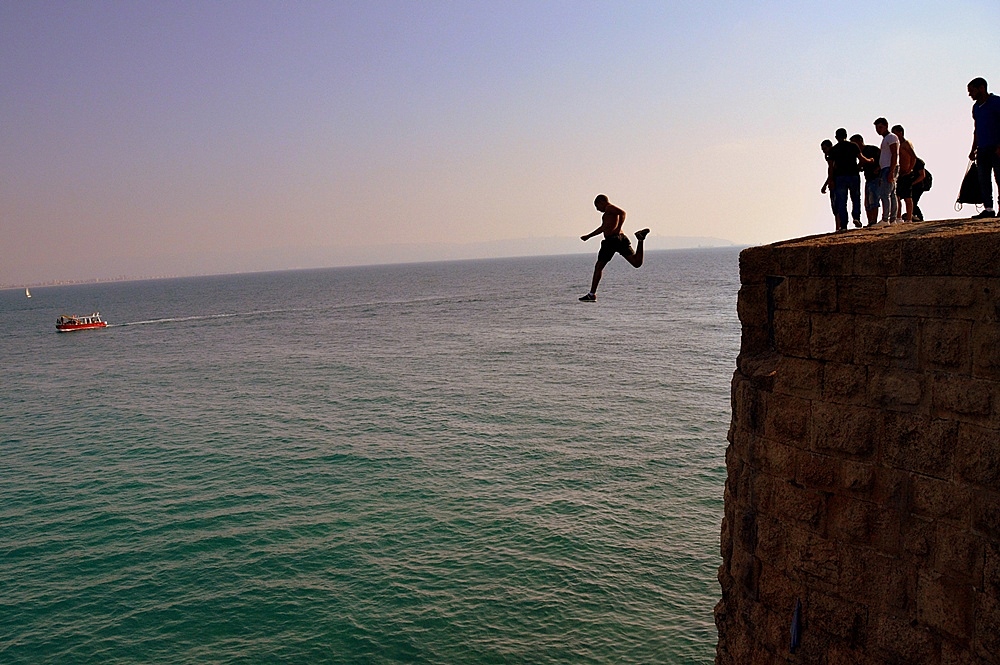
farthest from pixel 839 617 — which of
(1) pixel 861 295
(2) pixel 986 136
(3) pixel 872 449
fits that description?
(2) pixel 986 136

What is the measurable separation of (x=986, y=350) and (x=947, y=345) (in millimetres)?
261

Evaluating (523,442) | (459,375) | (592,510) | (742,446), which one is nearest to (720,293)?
(459,375)

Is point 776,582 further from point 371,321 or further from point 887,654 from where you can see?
point 371,321

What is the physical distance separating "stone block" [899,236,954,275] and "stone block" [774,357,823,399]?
1121mm

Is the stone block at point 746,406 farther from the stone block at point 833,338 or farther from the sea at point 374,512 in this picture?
the sea at point 374,512

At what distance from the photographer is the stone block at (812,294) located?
5.78 m

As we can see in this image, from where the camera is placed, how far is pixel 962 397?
4965 mm

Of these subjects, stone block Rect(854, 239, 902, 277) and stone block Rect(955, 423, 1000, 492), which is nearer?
stone block Rect(955, 423, 1000, 492)

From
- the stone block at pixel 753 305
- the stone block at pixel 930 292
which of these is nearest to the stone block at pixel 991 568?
the stone block at pixel 930 292

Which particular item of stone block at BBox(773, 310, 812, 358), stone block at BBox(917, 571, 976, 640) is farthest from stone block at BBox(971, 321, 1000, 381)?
stone block at BBox(917, 571, 976, 640)

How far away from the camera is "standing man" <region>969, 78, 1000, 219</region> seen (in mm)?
7552

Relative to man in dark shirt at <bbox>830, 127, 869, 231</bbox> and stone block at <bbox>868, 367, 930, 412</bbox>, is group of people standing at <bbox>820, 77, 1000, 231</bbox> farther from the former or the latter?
stone block at <bbox>868, 367, 930, 412</bbox>

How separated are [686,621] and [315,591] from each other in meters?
9.94

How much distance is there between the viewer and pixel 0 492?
1077 inches
